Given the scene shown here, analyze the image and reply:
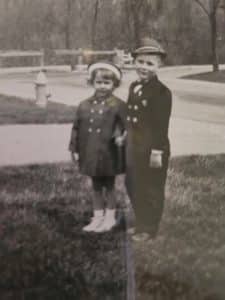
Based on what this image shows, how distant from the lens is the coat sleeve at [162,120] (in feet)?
8.00

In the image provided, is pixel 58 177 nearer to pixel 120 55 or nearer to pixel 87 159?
pixel 87 159

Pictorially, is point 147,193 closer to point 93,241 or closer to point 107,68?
point 93,241

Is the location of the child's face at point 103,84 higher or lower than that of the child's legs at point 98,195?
higher

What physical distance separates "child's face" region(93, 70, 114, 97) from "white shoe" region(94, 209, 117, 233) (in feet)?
0.78

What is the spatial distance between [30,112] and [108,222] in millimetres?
272

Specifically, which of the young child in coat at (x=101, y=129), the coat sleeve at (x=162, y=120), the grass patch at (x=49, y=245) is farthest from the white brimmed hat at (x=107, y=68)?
the grass patch at (x=49, y=245)

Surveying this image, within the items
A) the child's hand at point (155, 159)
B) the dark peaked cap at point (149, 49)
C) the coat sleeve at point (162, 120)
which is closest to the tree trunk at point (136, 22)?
the dark peaked cap at point (149, 49)

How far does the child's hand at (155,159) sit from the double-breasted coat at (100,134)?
0.06 metres

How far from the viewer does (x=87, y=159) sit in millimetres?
2432

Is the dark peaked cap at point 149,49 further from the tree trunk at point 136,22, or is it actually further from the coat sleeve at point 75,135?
the coat sleeve at point 75,135

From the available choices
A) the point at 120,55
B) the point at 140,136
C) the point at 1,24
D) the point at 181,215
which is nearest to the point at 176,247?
the point at 181,215

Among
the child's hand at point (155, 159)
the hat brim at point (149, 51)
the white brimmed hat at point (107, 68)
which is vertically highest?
the hat brim at point (149, 51)

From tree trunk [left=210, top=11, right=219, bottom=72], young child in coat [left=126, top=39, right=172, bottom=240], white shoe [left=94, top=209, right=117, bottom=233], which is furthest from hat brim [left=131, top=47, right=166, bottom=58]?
white shoe [left=94, top=209, right=117, bottom=233]

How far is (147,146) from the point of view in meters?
2.43
